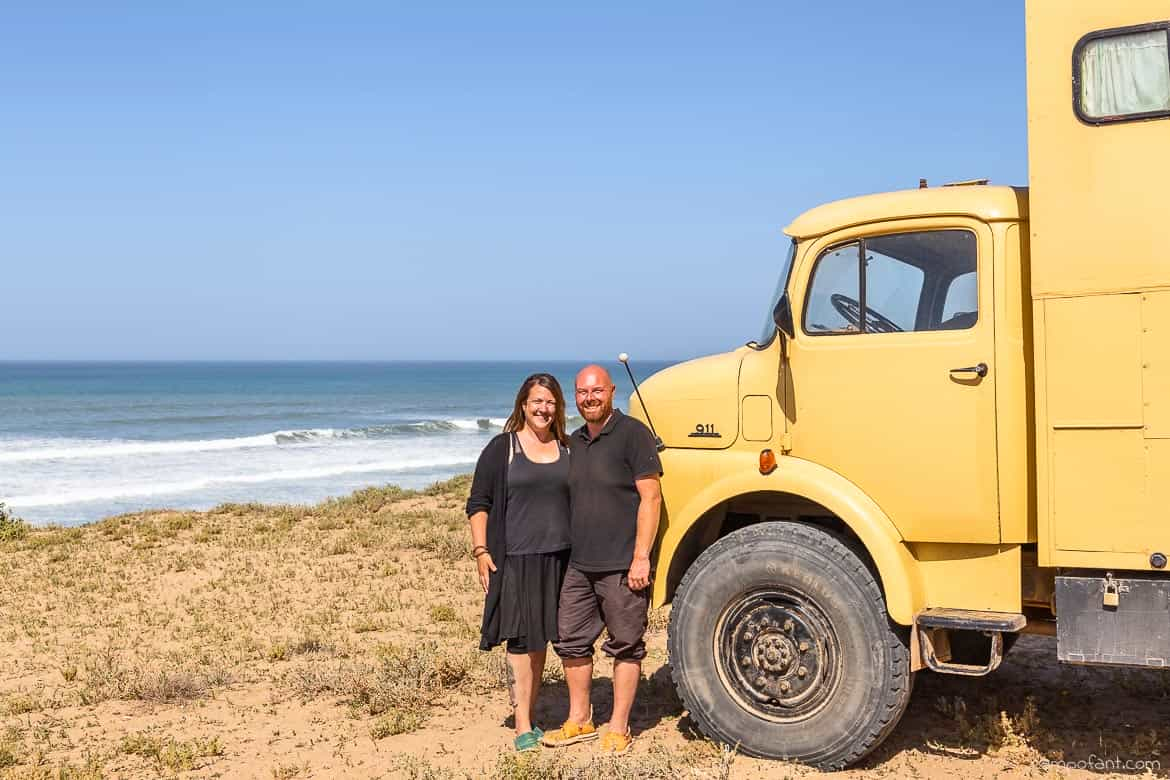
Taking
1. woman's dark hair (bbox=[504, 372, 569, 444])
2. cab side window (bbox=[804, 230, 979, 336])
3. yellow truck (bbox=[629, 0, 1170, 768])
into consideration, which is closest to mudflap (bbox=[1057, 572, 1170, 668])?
yellow truck (bbox=[629, 0, 1170, 768])

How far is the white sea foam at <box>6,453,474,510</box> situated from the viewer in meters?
25.7

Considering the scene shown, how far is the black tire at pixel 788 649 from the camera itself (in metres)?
5.28

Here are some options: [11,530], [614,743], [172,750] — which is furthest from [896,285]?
[11,530]

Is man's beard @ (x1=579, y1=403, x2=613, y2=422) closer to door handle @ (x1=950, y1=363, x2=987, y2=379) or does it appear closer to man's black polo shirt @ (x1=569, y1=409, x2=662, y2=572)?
man's black polo shirt @ (x1=569, y1=409, x2=662, y2=572)

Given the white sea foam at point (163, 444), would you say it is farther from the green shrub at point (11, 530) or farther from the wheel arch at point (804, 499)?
the wheel arch at point (804, 499)

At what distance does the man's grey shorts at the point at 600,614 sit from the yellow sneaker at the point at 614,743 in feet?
1.40

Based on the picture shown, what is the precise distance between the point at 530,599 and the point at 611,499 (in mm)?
743

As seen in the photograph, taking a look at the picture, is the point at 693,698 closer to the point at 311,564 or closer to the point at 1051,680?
the point at 1051,680

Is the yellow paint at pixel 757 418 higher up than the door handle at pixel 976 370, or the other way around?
the door handle at pixel 976 370

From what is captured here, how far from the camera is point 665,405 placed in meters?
6.11

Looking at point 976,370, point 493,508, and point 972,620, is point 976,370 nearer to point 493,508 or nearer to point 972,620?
point 972,620

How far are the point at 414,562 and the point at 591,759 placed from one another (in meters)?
7.41

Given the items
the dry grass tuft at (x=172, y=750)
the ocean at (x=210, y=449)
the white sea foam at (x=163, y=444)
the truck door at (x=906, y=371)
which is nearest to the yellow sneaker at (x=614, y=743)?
the truck door at (x=906, y=371)

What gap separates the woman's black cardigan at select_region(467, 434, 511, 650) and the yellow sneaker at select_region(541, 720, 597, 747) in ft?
2.09
